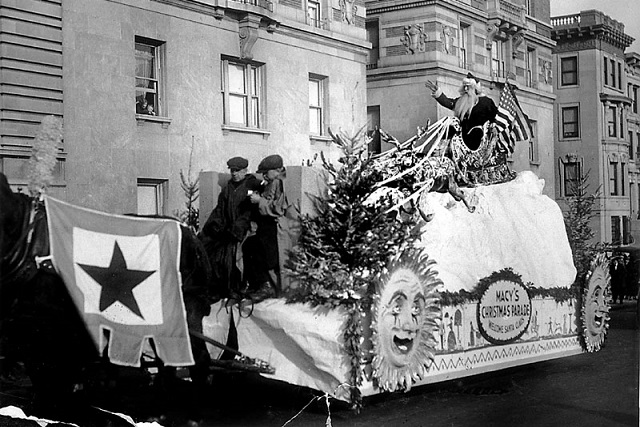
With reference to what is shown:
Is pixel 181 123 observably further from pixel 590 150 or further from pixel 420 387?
pixel 590 150

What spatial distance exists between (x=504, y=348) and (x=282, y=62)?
2.11 metres

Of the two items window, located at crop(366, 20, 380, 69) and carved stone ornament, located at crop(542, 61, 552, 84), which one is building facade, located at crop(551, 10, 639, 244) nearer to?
carved stone ornament, located at crop(542, 61, 552, 84)

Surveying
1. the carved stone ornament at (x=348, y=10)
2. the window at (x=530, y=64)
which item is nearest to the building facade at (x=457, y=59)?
the window at (x=530, y=64)

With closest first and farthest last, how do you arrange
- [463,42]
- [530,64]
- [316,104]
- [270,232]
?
[270,232], [316,104], [463,42], [530,64]

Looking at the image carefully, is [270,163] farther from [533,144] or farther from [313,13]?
[533,144]

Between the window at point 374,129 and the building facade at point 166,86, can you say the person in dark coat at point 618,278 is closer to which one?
the window at point 374,129

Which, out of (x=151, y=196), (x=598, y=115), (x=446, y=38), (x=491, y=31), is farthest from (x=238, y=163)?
(x=598, y=115)

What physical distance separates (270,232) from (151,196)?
1.86ft

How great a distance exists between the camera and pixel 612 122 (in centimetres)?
466

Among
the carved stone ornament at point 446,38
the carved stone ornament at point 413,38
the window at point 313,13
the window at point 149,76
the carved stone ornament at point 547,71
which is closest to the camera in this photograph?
the window at point 149,76

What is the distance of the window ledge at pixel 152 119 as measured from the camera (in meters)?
3.10

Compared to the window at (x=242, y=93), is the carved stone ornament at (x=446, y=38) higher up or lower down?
higher up

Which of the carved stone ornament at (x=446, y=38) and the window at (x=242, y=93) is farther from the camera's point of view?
the carved stone ornament at (x=446, y=38)

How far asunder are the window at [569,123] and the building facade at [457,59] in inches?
3.1
